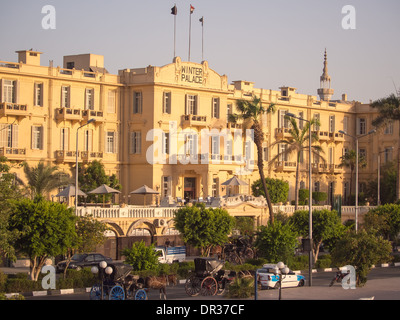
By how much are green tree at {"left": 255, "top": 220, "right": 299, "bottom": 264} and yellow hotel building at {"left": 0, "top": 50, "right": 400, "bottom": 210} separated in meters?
16.2

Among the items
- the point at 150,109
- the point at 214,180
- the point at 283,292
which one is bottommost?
the point at 283,292

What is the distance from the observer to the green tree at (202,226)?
161ft

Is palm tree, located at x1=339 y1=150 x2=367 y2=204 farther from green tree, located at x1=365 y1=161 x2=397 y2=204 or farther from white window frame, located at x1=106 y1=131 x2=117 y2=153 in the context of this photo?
white window frame, located at x1=106 y1=131 x2=117 y2=153

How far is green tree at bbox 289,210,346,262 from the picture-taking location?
52.7 m

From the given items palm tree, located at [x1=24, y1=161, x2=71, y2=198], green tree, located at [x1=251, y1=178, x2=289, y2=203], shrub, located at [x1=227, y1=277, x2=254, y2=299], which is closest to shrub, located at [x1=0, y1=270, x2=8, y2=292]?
shrub, located at [x1=227, y1=277, x2=254, y2=299]

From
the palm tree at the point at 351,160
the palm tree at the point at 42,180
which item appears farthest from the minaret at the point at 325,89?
the palm tree at the point at 42,180

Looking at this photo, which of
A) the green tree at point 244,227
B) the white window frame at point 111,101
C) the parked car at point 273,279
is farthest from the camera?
the white window frame at point 111,101

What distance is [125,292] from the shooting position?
3234 centimetres

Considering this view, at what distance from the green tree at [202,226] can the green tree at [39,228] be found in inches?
415

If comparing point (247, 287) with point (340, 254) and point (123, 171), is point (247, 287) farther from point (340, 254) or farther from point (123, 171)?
point (123, 171)

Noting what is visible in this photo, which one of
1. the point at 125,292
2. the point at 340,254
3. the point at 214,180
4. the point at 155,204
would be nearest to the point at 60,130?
the point at 155,204

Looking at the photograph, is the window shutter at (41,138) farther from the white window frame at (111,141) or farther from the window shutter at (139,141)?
the window shutter at (139,141)

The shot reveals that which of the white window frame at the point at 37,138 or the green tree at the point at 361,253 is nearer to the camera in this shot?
the green tree at the point at 361,253

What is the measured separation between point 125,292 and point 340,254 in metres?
14.0
